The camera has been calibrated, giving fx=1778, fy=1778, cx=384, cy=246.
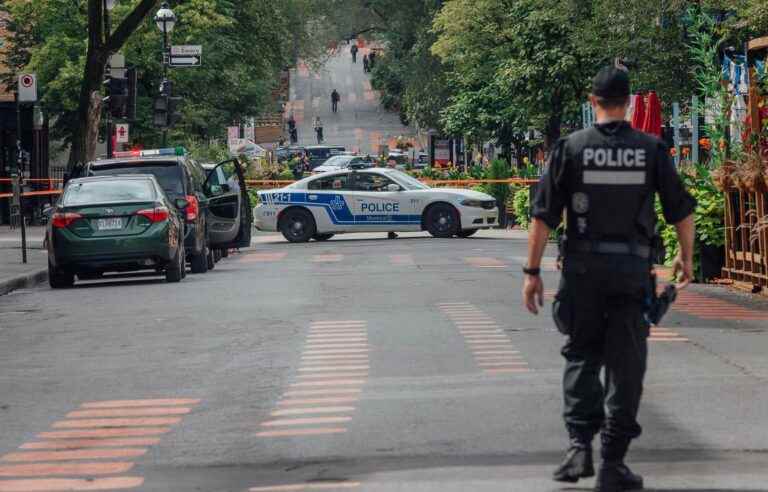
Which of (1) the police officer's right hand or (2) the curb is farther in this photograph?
(2) the curb

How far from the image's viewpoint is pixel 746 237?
63.6 feet

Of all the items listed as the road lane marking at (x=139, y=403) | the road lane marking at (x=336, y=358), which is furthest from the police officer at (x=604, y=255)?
the road lane marking at (x=336, y=358)

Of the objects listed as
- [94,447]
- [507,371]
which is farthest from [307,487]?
[507,371]

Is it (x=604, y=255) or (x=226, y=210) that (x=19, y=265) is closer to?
(x=226, y=210)

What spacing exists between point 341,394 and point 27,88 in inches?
679

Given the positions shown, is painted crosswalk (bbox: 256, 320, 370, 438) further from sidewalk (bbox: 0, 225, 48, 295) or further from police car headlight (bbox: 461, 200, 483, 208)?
police car headlight (bbox: 461, 200, 483, 208)

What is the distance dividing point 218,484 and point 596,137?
221 centimetres

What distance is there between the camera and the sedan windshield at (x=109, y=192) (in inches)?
887

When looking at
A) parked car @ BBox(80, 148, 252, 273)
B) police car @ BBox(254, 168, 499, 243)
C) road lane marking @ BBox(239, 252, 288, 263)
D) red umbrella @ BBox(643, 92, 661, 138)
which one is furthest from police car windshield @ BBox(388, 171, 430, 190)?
red umbrella @ BBox(643, 92, 661, 138)

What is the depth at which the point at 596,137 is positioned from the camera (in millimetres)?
7500

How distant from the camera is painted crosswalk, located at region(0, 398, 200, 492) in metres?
7.97

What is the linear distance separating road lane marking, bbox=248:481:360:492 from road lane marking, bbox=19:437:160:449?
1.58 metres

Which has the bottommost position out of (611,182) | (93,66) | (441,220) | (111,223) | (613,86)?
(441,220)

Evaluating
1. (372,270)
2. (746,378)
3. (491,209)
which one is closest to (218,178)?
(372,270)
